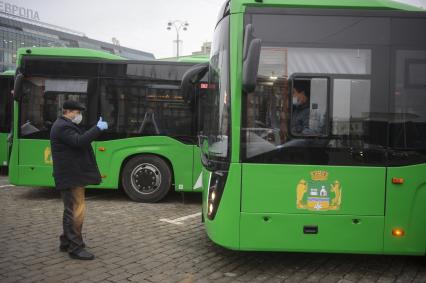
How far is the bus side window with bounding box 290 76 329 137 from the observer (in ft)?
15.2

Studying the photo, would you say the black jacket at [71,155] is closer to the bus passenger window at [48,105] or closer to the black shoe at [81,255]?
the black shoe at [81,255]

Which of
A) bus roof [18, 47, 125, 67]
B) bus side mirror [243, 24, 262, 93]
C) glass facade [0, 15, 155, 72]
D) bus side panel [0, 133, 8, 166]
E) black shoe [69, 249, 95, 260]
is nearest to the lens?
bus side mirror [243, 24, 262, 93]

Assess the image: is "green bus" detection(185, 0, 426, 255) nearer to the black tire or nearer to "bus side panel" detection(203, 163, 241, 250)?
"bus side panel" detection(203, 163, 241, 250)

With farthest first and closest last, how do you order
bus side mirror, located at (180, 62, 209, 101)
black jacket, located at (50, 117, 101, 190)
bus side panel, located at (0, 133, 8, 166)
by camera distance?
bus side panel, located at (0, 133, 8, 166), bus side mirror, located at (180, 62, 209, 101), black jacket, located at (50, 117, 101, 190)

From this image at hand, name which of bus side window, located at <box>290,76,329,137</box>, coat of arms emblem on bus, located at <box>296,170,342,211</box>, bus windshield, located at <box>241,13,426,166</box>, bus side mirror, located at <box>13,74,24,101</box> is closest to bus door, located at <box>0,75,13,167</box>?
bus side mirror, located at <box>13,74,24,101</box>

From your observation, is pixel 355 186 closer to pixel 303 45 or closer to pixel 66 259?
pixel 303 45

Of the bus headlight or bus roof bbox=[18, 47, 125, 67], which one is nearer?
the bus headlight

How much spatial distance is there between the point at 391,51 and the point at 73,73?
625 centimetres

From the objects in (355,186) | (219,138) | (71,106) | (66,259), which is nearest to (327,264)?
(355,186)

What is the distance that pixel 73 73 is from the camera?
8.67 meters

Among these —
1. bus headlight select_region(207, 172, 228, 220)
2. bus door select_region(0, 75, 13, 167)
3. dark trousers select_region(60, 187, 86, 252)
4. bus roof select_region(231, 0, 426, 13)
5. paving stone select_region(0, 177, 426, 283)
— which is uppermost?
bus roof select_region(231, 0, 426, 13)

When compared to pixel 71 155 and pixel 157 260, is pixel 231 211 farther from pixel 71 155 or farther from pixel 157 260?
pixel 71 155

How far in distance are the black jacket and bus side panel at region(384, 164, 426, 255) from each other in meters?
3.42

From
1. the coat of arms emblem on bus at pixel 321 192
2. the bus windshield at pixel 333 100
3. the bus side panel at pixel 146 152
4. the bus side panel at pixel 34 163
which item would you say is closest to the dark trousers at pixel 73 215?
the bus windshield at pixel 333 100
